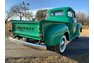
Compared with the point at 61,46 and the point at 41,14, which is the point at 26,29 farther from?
the point at 61,46

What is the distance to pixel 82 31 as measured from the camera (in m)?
3.06

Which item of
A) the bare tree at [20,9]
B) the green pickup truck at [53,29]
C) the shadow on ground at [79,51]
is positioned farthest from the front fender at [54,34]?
the bare tree at [20,9]

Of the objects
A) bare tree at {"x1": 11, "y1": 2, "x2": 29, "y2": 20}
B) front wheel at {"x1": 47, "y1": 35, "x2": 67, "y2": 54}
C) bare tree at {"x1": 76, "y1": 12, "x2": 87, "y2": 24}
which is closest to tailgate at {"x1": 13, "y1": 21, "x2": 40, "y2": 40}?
bare tree at {"x1": 11, "y1": 2, "x2": 29, "y2": 20}

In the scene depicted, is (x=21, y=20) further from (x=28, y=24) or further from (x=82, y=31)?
(x=82, y=31)

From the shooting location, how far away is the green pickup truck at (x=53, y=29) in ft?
9.05

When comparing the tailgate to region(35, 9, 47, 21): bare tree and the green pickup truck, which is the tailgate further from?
region(35, 9, 47, 21): bare tree

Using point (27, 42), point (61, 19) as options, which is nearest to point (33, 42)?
point (27, 42)

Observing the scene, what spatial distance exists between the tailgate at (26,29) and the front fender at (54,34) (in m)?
0.13

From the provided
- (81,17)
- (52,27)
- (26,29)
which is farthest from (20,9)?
(81,17)

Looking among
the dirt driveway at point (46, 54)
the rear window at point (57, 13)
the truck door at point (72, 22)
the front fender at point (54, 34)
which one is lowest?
the dirt driveway at point (46, 54)

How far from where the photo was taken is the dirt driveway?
2.84 m

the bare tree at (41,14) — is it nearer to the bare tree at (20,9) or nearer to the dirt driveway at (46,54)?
the bare tree at (20,9)

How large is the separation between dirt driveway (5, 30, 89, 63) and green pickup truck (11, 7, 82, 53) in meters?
0.09

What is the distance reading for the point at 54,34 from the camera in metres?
2.83
